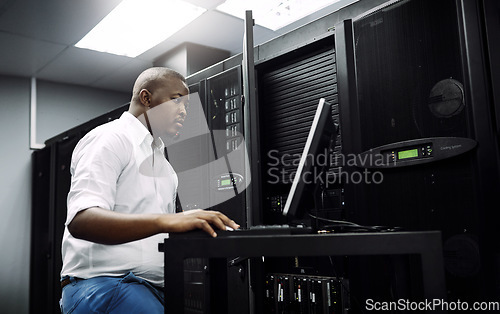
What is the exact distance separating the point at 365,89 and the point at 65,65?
11.3 ft

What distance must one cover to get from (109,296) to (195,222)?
1.33ft

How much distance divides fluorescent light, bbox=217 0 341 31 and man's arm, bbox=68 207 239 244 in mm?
2259

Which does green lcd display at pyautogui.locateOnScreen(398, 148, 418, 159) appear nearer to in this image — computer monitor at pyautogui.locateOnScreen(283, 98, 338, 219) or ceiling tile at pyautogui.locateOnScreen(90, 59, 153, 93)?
computer monitor at pyautogui.locateOnScreen(283, 98, 338, 219)

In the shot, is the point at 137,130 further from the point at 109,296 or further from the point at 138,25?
the point at 138,25

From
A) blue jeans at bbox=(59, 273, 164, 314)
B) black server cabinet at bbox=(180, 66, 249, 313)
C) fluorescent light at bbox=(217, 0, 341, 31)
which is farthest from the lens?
fluorescent light at bbox=(217, 0, 341, 31)

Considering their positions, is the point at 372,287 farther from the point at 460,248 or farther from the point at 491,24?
the point at 491,24

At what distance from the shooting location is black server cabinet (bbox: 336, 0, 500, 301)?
109cm

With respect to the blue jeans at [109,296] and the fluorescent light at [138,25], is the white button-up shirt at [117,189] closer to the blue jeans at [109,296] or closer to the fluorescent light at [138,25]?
the blue jeans at [109,296]

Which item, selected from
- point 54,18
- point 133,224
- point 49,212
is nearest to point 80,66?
point 54,18

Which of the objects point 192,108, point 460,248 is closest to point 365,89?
point 460,248

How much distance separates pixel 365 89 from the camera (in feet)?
4.48

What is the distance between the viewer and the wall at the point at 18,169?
415 cm

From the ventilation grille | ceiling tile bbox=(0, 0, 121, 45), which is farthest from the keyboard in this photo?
ceiling tile bbox=(0, 0, 121, 45)

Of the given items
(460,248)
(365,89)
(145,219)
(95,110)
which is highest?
(95,110)
